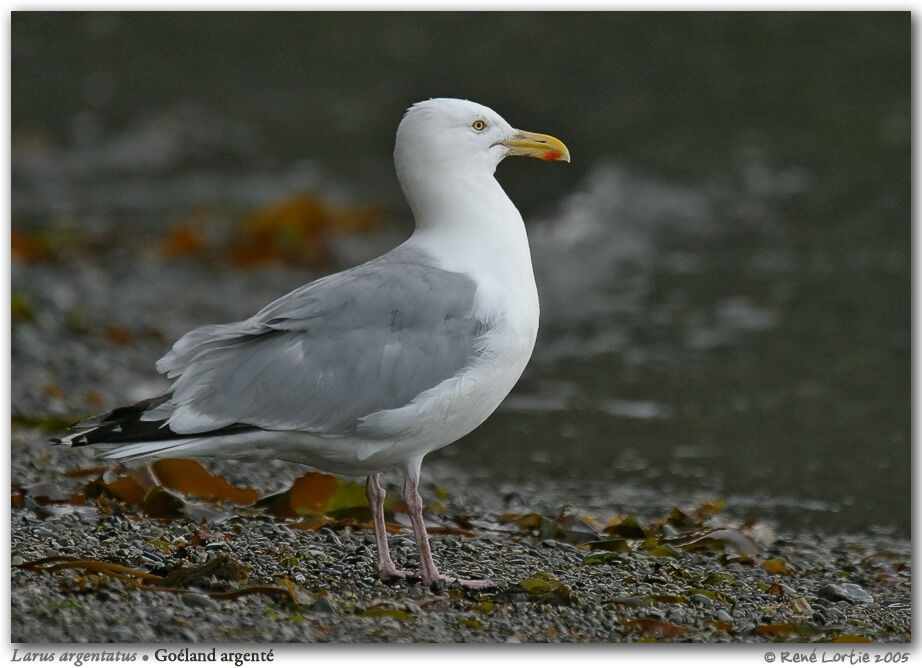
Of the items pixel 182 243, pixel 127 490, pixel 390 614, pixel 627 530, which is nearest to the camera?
pixel 390 614

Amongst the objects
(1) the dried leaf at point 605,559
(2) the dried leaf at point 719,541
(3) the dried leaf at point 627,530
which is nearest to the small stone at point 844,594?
(2) the dried leaf at point 719,541

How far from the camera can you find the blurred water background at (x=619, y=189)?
27.4 ft

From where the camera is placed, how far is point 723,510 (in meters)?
7.11

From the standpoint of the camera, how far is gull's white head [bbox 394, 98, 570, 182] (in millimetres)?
5473

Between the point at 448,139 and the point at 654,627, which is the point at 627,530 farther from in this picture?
the point at 448,139

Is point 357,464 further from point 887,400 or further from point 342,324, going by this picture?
point 887,400

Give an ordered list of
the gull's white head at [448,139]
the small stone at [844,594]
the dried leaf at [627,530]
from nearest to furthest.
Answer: the small stone at [844,594], the gull's white head at [448,139], the dried leaf at [627,530]

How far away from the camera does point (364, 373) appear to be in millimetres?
4988

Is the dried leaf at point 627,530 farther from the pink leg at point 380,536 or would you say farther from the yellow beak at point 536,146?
the yellow beak at point 536,146

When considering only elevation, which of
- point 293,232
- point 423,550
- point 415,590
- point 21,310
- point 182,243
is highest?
point 293,232

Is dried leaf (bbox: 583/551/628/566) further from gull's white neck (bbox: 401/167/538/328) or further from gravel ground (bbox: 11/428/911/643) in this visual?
gull's white neck (bbox: 401/167/538/328)

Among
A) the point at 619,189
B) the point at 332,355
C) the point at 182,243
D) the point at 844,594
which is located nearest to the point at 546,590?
the point at 332,355

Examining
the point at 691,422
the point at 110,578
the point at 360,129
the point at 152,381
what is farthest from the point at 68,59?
the point at 110,578

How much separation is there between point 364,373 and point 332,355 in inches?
5.7
